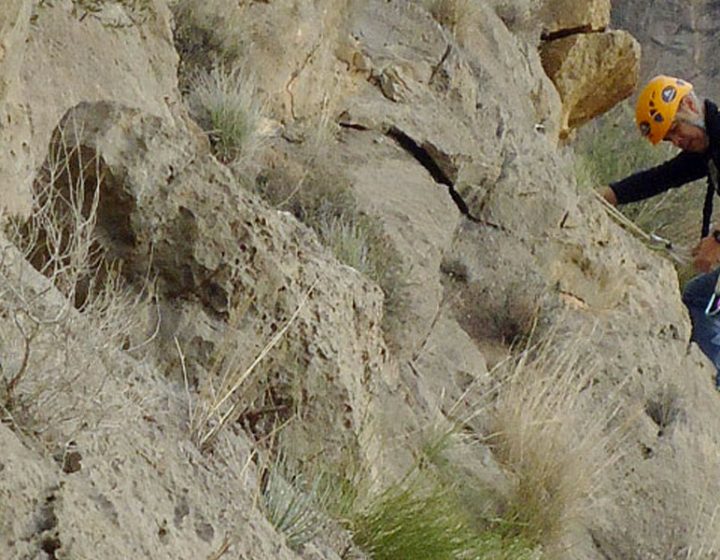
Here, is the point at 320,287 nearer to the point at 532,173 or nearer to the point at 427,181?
the point at 427,181

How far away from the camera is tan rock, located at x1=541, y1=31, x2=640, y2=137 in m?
10.7

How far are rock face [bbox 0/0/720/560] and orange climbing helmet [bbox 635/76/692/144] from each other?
2.35 ft

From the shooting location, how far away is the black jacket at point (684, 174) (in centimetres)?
821

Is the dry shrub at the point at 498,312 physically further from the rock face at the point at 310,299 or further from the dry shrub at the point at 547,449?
the dry shrub at the point at 547,449

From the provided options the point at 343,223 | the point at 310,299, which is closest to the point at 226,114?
the point at 343,223

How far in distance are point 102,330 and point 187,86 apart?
2967 mm

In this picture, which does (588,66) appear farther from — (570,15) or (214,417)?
(214,417)

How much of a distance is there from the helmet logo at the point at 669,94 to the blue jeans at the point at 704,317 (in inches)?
47.1

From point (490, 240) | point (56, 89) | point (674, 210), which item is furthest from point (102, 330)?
point (674, 210)

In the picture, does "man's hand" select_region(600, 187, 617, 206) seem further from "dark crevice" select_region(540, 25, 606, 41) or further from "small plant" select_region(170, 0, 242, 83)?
"small plant" select_region(170, 0, 242, 83)

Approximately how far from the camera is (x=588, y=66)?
426 inches

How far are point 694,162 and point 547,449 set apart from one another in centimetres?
377

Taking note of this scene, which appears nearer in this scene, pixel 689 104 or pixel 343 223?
pixel 343 223

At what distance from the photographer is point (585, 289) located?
7.43 metres
